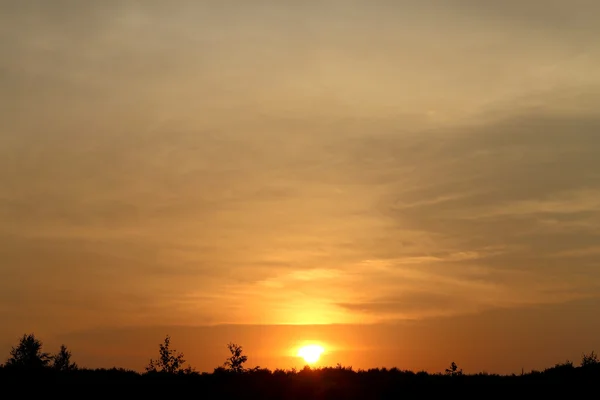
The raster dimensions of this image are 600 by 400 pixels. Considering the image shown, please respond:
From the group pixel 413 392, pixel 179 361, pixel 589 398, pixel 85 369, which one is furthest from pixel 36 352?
pixel 589 398

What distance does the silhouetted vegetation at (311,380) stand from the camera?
1644 inches

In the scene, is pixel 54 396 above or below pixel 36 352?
below

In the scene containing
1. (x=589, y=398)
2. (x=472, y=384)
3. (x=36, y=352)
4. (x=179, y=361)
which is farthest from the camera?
(x=36, y=352)

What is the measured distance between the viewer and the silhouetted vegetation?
1644 inches

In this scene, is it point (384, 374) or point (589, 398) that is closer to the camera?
point (589, 398)

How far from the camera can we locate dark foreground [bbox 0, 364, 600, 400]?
4169cm

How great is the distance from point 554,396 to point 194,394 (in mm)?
19818

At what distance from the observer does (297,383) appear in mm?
42875

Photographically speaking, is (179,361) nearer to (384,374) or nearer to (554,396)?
(384,374)

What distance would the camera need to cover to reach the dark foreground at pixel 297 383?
4169cm

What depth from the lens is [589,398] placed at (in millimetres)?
40562

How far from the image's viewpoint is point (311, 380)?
43.5 meters

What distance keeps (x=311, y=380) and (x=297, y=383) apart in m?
1.02

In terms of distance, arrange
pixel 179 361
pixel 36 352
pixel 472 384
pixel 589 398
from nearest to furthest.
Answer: pixel 589 398 < pixel 472 384 < pixel 179 361 < pixel 36 352
